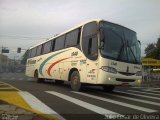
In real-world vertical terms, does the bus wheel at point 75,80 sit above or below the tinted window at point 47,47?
below

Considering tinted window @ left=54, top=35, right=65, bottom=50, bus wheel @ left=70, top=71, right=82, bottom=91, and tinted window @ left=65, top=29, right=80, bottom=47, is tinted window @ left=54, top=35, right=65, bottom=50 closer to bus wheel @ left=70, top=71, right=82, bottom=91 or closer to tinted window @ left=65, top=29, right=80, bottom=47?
tinted window @ left=65, top=29, right=80, bottom=47

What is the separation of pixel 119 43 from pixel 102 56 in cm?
117

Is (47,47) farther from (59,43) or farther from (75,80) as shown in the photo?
(75,80)

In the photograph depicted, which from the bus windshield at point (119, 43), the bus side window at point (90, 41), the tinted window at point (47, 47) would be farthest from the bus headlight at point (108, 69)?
the tinted window at point (47, 47)

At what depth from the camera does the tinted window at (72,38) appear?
50.7 feet

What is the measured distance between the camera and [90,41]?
45.0 feet

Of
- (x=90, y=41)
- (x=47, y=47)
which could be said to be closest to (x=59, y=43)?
(x=47, y=47)

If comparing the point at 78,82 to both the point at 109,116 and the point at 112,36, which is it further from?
the point at 109,116

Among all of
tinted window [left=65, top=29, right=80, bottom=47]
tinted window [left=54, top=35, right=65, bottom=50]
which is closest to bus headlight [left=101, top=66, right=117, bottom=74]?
tinted window [left=65, top=29, right=80, bottom=47]

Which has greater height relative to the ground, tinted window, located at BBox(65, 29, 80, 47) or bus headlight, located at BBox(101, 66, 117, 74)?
tinted window, located at BBox(65, 29, 80, 47)

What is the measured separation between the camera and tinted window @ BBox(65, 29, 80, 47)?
1545cm

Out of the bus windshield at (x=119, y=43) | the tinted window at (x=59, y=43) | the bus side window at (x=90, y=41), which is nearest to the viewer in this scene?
the bus windshield at (x=119, y=43)

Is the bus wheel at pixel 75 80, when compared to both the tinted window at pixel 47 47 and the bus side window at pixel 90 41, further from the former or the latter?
the tinted window at pixel 47 47

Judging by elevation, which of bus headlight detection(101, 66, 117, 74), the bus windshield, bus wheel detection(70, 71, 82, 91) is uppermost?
the bus windshield
